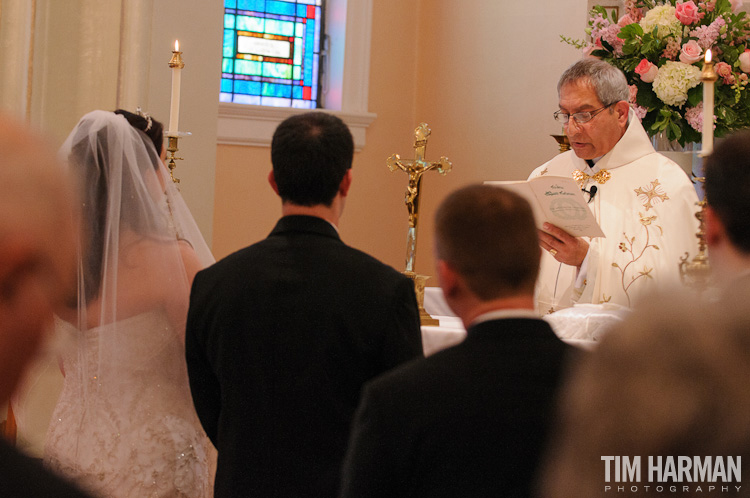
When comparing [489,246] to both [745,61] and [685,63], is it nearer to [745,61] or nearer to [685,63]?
[685,63]

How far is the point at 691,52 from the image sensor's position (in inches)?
171

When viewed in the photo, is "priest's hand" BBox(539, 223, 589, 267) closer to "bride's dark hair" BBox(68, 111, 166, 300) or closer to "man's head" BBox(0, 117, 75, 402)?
"bride's dark hair" BBox(68, 111, 166, 300)

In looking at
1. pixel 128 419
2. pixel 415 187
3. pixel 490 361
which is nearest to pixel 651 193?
pixel 415 187

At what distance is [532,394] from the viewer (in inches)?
63.8

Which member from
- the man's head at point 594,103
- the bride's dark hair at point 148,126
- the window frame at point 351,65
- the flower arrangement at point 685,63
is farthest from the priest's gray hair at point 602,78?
the window frame at point 351,65

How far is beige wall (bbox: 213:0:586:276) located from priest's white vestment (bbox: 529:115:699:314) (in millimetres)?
1673

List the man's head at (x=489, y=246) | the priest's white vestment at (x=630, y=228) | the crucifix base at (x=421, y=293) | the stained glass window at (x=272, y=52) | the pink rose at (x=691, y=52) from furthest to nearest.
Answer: the stained glass window at (x=272, y=52) → the pink rose at (x=691, y=52) → the priest's white vestment at (x=630, y=228) → the crucifix base at (x=421, y=293) → the man's head at (x=489, y=246)

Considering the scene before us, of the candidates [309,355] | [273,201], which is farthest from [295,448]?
[273,201]

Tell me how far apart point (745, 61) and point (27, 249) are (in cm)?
416

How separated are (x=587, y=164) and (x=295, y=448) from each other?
2.69m

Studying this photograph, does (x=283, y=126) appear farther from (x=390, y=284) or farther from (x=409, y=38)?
(x=409, y=38)

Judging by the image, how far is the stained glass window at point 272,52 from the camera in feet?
22.4

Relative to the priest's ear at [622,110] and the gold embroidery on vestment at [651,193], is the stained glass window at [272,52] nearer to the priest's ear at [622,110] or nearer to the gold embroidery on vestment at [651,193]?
the priest's ear at [622,110]

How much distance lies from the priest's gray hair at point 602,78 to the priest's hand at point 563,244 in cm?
78
